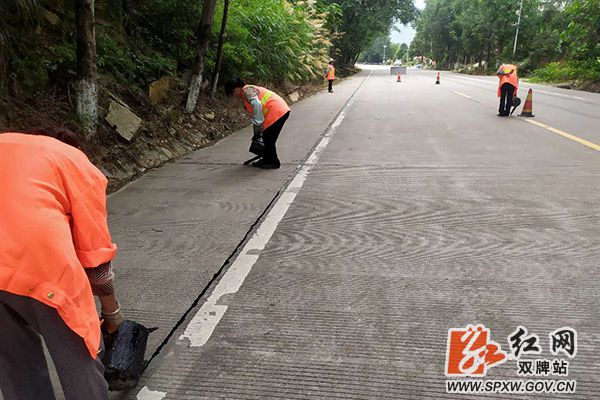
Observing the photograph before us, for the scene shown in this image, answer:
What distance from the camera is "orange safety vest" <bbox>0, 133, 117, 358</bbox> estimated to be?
1.60 m

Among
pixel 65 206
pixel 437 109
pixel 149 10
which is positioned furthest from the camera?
pixel 437 109

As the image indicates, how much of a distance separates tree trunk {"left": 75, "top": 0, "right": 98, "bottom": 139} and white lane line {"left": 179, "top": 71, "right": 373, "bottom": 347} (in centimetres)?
304

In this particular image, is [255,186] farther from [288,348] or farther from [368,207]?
[288,348]

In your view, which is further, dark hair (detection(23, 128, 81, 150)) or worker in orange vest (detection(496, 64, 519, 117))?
worker in orange vest (detection(496, 64, 519, 117))

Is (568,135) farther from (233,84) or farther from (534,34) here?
(534,34)

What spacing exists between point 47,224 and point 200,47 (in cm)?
942

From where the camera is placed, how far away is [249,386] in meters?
2.51

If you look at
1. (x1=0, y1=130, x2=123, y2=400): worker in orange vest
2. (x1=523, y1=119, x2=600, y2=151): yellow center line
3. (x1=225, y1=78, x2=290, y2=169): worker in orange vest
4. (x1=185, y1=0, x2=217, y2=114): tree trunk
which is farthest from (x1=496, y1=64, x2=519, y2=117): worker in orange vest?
(x1=0, y1=130, x2=123, y2=400): worker in orange vest

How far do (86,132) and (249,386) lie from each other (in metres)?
5.44

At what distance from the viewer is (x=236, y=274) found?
3781 millimetres

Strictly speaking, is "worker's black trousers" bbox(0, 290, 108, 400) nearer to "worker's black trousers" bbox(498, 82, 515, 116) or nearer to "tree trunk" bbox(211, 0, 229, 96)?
"tree trunk" bbox(211, 0, 229, 96)

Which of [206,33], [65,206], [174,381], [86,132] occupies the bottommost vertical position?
[174,381]

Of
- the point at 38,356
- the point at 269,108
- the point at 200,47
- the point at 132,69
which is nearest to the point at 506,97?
the point at 200,47

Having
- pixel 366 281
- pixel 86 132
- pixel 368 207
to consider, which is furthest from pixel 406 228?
pixel 86 132
